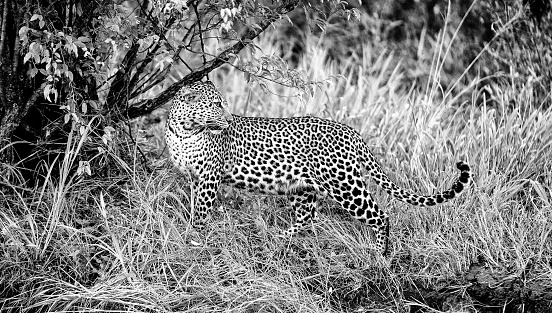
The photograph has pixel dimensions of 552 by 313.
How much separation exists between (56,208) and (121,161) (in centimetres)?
64

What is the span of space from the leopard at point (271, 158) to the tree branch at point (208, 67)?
371 millimetres

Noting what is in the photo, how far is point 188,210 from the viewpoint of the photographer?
262 inches

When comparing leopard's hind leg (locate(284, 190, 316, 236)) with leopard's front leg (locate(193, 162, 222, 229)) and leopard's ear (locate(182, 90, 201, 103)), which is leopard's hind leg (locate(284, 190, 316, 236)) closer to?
leopard's front leg (locate(193, 162, 222, 229))

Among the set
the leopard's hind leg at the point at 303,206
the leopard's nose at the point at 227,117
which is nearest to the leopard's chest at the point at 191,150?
the leopard's nose at the point at 227,117

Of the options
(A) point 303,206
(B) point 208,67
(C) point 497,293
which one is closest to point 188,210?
(A) point 303,206

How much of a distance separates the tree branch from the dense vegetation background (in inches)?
0.7

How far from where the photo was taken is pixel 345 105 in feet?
28.0

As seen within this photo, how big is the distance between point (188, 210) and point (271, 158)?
2.49 feet

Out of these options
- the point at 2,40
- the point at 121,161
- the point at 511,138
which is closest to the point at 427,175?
the point at 511,138

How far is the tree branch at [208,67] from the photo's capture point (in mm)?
6539

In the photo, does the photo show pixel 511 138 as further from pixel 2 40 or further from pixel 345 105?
pixel 2 40

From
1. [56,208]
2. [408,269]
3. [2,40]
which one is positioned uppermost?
[2,40]

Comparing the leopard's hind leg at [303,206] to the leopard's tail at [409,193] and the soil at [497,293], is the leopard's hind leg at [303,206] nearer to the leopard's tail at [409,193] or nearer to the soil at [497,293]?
the leopard's tail at [409,193]

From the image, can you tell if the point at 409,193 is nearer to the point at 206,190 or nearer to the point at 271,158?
the point at 271,158
